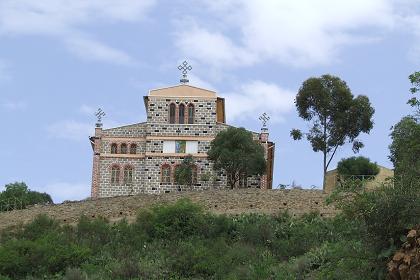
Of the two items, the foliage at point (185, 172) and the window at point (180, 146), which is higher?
the window at point (180, 146)

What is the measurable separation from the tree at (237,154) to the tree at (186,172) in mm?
2546

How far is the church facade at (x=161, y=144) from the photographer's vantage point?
48844mm

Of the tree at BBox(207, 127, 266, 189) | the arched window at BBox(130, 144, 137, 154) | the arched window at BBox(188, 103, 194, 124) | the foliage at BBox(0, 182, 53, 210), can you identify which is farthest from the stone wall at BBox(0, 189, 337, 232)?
the arched window at BBox(188, 103, 194, 124)

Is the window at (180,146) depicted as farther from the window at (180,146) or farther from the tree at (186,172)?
the tree at (186,172)

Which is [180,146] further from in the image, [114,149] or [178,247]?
[178,247]

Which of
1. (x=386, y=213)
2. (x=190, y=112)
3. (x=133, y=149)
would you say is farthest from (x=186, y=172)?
(x=386, y=213)

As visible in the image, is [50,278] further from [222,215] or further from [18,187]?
[18,187]

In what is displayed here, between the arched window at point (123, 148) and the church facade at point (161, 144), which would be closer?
the church facade at point (161, 144)

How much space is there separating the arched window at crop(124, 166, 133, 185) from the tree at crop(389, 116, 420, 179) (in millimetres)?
15676

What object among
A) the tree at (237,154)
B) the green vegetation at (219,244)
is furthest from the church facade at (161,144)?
the green vegetation at (219,244)

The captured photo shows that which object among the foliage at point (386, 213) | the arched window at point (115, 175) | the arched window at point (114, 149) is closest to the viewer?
the foliage at point (386, 213)

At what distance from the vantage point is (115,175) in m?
49.4

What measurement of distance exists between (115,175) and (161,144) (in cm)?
319

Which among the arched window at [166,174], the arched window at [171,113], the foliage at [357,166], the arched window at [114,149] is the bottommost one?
the arched window at [166,174]
